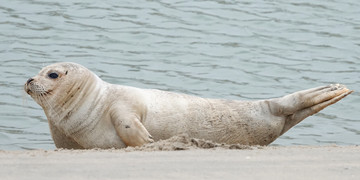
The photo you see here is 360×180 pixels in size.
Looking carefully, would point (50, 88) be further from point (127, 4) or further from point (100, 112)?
point (127, 4)

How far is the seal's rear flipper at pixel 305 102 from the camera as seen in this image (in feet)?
22.0

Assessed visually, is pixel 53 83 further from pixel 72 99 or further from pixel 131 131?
pixel 131 131

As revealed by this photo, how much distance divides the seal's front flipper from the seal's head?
538mm

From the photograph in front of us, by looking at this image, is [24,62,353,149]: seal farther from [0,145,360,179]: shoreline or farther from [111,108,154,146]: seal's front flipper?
[0,145,360,179]: shoreline

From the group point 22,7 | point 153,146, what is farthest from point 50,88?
point 22,7

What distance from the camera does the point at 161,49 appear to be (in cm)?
1159

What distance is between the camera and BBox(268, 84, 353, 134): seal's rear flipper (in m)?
6.70

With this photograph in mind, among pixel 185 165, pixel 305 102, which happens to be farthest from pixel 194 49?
pixel 185 165

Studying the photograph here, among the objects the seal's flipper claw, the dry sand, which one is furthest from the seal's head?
the seal's flipper claw

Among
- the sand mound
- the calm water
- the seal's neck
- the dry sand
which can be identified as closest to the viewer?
the dry sand

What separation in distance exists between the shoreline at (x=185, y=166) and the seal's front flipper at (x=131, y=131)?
1.22 metres

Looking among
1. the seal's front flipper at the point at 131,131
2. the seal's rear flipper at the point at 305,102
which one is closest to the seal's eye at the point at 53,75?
the seal's front flipper at the point at 131,131

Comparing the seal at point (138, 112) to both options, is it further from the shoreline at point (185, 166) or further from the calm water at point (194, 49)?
the shoreline at point (185, 166)

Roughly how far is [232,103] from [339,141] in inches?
69.7
